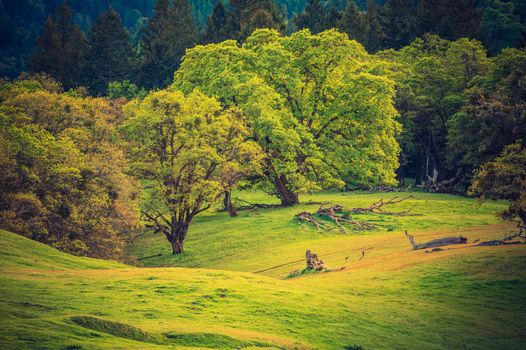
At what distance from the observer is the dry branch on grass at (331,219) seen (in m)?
50.9

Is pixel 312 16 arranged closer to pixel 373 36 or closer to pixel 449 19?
pixel 373 36

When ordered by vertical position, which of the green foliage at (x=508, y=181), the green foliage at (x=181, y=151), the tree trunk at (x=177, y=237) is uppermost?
the green foliage at (x=181, y=151)

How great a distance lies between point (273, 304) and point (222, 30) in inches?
4234

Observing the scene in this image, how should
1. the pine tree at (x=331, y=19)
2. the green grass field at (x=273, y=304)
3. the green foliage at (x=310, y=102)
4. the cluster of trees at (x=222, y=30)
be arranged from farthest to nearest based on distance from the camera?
the pine tree at (x=331, y=19) < the cluster of trees at (x=222, y=30) < the green foliage at (x=310, y=102) < the green grass field at (x=273, y=304)

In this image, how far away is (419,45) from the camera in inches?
3760

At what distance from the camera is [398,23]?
122 meters

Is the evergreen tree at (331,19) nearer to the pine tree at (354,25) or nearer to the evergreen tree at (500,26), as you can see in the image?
the pine tree at (354,25)

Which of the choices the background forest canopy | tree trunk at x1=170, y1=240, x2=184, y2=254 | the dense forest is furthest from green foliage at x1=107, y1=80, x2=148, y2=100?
tree trunk at x1=170, y1=240, x2=184, y2=254

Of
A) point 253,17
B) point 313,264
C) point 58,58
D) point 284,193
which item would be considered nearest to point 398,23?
point 253,17

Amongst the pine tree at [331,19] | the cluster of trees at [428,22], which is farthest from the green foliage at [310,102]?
the pine tree at [331,19]

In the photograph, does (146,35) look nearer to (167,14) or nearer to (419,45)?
(167,14)

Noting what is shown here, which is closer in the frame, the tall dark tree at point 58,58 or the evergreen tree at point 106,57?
the evergreen tree at point 106,57

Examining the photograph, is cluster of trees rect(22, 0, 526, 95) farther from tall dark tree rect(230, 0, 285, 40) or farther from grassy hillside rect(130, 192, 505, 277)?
grassy hillside rect(130, 192, 505, 277)

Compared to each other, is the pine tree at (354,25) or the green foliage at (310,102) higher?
the pine tree at (354,25)
